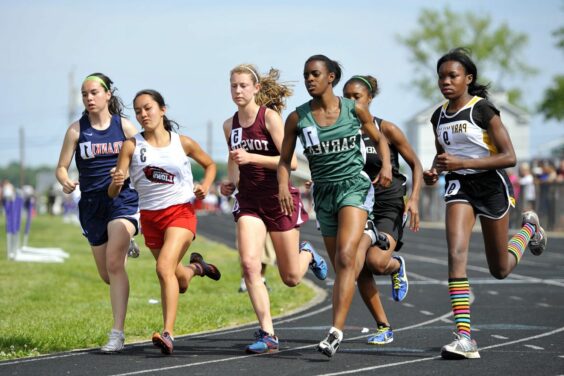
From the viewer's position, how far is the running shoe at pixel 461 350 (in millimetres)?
8625

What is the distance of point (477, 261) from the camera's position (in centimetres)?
2181

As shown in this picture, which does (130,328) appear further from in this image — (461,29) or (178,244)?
(461,29)

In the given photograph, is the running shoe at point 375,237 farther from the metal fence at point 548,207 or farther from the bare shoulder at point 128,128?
the metal fence at point 548,207

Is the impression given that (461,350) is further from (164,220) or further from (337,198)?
(164,220)

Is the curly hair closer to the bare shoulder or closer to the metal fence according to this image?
the bare shoulder

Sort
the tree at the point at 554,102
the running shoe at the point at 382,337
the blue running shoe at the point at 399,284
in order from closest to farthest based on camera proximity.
A: the running shoe at the point at 382,337 → the blue running shoe at the point at 399,284 → the tree at the point at 554,102

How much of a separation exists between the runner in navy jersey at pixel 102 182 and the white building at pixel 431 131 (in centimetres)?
Answer: 8390

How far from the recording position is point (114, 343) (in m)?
9.62

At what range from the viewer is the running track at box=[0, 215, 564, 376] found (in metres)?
8.41

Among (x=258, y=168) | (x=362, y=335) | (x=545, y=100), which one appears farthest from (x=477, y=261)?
(x=545, y=100)

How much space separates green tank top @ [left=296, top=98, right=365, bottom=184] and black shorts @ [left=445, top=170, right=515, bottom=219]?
79cm

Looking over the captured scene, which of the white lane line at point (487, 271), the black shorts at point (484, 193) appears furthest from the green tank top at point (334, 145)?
the white lane line at point (487, 271)

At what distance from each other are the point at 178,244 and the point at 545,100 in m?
69.8

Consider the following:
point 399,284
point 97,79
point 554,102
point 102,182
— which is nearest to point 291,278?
→ point 399,284
